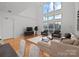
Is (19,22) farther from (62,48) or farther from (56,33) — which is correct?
(62,48)

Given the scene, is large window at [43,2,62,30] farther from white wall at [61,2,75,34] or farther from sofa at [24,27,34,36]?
sofa at [24,27,34,36]

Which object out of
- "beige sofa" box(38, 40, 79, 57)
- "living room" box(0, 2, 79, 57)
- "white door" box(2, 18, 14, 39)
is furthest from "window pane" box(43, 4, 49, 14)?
"beige sofa" box(38, 40, 79, 57)

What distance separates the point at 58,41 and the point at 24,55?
110 cm

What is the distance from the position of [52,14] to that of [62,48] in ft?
3.04

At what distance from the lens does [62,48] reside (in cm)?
306

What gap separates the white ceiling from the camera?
2710 millimetres

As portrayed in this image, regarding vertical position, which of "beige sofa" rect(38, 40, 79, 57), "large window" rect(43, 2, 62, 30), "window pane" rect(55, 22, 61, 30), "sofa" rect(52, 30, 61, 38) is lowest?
"beige sofa" rect(38, 40, 79, 57)

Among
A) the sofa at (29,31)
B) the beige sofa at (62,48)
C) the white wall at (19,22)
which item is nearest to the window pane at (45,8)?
the white wall at (19,22)

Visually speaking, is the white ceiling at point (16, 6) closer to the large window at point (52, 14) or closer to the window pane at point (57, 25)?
the large window at point (52, 14)

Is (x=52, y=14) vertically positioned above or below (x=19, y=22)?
above

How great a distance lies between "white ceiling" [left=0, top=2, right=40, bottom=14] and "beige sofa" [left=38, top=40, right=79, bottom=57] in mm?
1211

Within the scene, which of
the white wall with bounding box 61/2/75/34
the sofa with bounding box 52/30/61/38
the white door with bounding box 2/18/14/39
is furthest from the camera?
the sofa with bounding box 52/30/61/38

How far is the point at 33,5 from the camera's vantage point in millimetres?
2818

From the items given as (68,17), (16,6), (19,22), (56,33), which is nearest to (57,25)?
(56,33)
